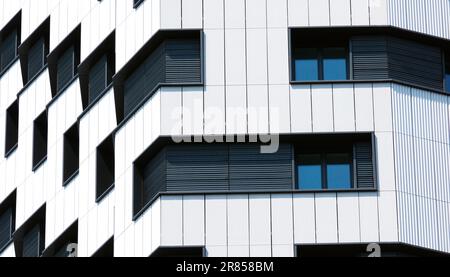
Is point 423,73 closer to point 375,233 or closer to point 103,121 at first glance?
point 375,233

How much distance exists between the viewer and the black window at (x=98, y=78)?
41.6 metres

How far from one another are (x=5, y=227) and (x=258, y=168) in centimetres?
1395

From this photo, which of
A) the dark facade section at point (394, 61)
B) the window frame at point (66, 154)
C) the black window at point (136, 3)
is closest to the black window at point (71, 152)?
the window frame at point (66, 154)

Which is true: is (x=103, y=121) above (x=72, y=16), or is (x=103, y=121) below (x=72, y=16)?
below

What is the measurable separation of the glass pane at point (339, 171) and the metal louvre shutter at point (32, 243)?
437 inches

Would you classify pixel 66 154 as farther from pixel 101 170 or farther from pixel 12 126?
pixel 12 126

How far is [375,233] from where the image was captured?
35.0 metres

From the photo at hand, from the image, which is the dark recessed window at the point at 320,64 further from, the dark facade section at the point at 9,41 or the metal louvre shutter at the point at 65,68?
the dark facade section at the point at 9,41

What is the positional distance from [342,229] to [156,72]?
6.85 m

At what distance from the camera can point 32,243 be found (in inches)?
1766
